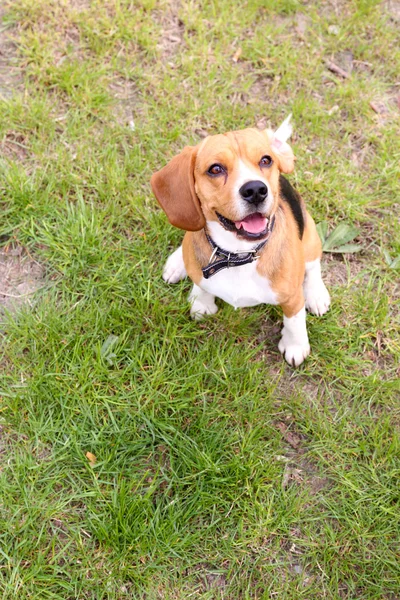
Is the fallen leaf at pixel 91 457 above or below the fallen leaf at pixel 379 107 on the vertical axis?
below

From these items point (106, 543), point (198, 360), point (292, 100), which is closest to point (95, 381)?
point (198, 360)

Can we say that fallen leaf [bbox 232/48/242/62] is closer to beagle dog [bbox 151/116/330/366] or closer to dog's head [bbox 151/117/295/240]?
beagle dog [bbox 151/116/330/366]

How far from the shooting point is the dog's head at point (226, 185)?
298cm

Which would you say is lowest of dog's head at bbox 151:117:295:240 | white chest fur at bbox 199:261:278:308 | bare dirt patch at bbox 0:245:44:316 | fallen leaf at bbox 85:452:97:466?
fallen leaf at bbox 85:452:97:466

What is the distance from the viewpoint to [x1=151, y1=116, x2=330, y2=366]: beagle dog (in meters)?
3.06

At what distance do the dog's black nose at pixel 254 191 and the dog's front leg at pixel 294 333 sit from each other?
853 millimetres

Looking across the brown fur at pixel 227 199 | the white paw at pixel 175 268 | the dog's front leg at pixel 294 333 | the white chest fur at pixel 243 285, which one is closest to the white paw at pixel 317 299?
the dog's front leg at pixel 294 333

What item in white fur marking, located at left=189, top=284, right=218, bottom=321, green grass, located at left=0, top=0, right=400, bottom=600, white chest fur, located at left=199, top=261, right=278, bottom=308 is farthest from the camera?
white fur marking, located at left=189, top=284, right=218, bottom=321

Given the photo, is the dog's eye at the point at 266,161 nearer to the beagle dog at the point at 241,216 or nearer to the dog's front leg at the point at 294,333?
the beagle dog at the point at 241,216

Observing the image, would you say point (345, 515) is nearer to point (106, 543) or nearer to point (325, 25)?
point (106, 543)

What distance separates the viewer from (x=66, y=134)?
16.3 feet

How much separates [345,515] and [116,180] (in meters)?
3.09

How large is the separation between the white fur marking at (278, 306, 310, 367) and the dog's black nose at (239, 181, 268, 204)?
1.09 meters

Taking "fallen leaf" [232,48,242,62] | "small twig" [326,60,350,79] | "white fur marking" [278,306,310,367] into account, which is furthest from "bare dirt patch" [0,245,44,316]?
"small twig" [326,60,350,79]
